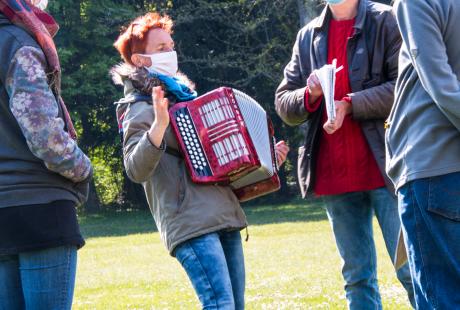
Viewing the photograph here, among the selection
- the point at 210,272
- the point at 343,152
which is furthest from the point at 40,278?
the point at 343,152

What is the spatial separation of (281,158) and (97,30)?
87.9 feet

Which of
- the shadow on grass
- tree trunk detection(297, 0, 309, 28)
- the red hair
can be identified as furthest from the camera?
tree trunk detection(297, 0, 309, 28)

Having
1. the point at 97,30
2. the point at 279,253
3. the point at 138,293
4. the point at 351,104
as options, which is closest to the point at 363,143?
the point at 351,104

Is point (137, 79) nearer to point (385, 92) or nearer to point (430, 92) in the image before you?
point (385, 92)

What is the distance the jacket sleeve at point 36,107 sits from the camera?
3875 millimetres

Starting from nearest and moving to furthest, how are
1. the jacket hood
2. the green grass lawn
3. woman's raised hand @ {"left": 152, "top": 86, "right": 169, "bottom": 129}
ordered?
1. woman's raised hand @ {"left": 152, "top": 86, "right": 169, "bottom": 129}
2. the jacket hood
3. the green grass lawn

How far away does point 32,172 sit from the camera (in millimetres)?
4016

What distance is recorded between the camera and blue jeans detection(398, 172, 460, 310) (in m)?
3.74

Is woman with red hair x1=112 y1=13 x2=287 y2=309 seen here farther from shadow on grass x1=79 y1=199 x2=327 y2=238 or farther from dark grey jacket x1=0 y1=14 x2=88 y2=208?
shadow on grass x1=79 y1=199 x2=327 y2=238

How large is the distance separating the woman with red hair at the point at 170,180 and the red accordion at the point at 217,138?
84 mm

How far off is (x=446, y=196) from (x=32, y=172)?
1845mm

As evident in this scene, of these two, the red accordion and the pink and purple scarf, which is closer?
the pink and purple scarf

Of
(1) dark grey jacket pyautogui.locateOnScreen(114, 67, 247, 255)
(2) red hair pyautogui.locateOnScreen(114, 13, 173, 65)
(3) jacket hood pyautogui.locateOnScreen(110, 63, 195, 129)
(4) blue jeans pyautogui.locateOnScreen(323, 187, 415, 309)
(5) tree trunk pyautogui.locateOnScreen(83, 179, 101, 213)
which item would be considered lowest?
(5) tree trunk pyautogui.locateOnScreen(83, 179, 101, 213)

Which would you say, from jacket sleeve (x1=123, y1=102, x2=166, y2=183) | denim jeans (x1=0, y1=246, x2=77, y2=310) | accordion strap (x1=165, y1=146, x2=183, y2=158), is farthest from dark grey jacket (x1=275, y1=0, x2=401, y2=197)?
denim jeans (x1=0, y1=246, x2=77, y2=310)
